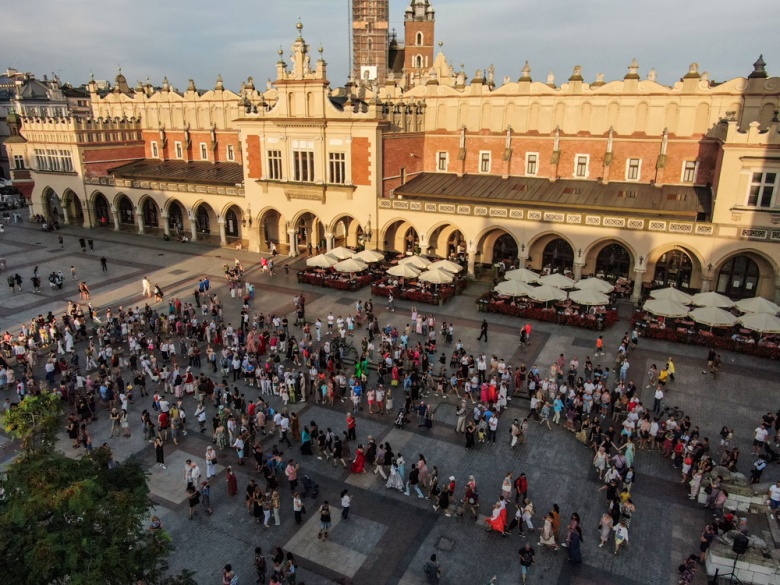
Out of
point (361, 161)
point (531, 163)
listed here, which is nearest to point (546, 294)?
point (531, 163)

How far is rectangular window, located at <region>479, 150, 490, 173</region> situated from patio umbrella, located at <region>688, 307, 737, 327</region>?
19.2 metres

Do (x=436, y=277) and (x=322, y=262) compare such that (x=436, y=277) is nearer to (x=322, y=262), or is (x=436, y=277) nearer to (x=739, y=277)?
(x=322, y=262)

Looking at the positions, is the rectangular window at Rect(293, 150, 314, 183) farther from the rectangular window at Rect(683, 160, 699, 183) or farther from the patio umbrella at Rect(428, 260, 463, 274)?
the rectangular window at Rect(683, 160, 699, 183)

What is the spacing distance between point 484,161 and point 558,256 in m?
9.43

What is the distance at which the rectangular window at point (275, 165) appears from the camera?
142ft

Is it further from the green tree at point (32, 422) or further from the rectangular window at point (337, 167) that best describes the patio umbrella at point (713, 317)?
the green tree at point (32, 422)

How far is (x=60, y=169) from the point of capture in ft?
179

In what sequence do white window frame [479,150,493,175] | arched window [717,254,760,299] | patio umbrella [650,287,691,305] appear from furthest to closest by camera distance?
white window frame [479,150,493,175] < arched window [717,254,760,299] < patio umbrella [650,287,691,305]

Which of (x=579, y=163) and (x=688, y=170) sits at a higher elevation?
(x=579, y=163)

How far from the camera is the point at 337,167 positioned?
4119 cm

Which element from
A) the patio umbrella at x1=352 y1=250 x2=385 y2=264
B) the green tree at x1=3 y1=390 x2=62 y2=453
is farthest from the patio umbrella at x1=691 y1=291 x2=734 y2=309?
the green tree at x1=3 y1=390 x2=62 y2=453

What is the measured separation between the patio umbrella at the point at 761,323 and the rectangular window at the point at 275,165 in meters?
32.1

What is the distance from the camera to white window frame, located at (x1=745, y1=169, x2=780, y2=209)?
29.2 metres

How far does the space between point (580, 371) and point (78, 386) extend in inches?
846
